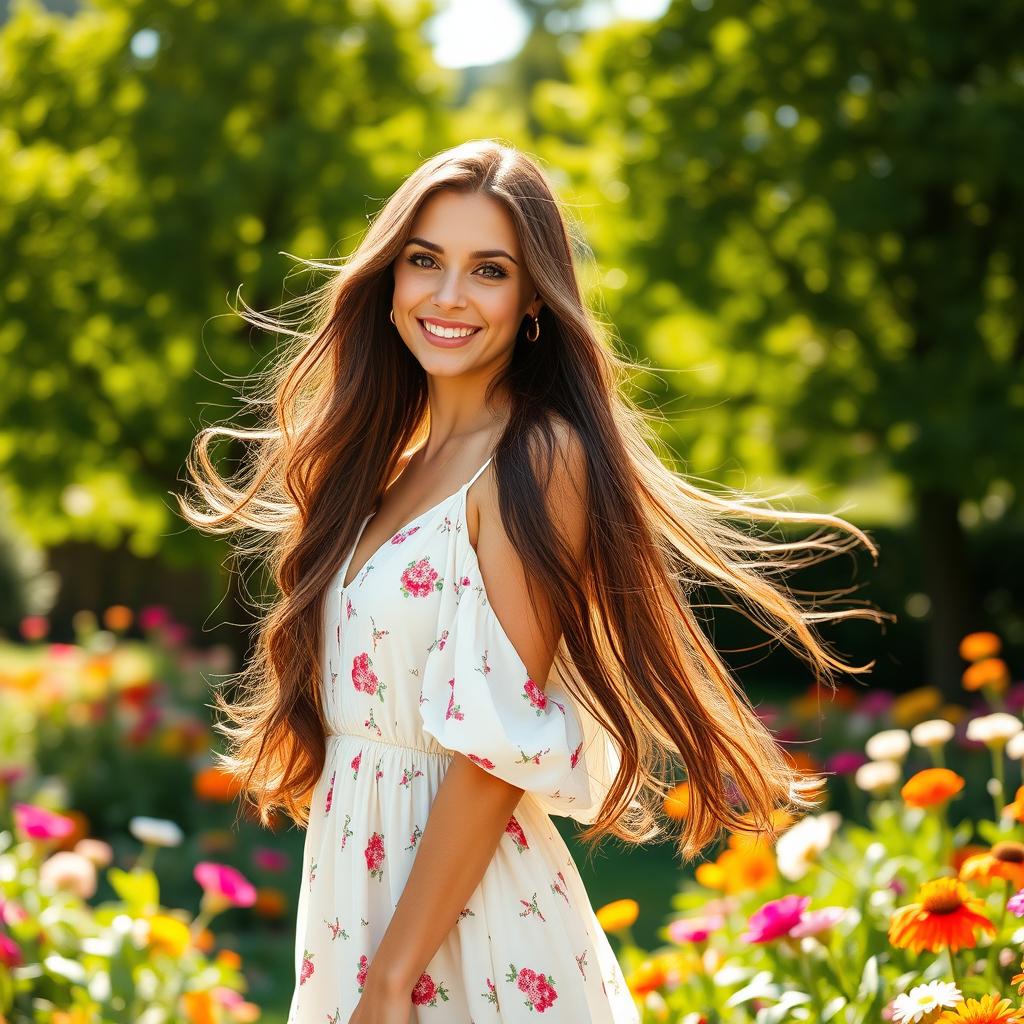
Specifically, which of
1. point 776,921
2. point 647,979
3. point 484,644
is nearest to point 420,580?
point 484,644

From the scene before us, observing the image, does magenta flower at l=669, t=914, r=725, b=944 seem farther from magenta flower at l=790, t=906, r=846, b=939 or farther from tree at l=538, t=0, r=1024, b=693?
tree at l=538, t=0, r=1024, b=693

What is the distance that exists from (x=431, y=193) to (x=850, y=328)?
7.14 m

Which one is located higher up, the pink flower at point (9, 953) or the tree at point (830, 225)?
the tree at point (830, 225)

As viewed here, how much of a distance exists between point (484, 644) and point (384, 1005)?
51 centimetres

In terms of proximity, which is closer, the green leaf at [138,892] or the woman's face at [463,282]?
the woman's face at [463,282]

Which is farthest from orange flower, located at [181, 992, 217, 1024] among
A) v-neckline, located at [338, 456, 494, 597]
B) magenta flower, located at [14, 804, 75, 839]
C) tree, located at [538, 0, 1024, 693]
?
tree, located at [538, 0, 1024, 693]

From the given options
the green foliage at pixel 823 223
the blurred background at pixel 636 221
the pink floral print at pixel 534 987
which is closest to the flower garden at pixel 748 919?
the pink floral print at pixel 534 987

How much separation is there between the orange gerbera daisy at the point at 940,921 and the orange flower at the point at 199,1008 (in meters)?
1.67

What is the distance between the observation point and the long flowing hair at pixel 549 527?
2.02 metres

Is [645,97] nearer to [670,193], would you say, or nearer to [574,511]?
[670,193]

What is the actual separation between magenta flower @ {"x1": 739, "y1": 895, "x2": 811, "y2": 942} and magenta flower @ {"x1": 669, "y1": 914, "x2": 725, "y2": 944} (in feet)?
1.45

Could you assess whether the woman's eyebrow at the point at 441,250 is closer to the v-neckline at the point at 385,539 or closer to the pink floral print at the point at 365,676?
the v-neckline at the point at 385,539

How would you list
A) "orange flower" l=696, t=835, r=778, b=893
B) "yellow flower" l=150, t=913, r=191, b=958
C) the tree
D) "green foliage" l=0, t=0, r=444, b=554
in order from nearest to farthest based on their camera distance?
"yellow flower" l=150, t=913, r=191, b=958 < "orange flower" l=696, t=835, r=778, b=893 < the tree < "green foliage" l=0, t=0, r=444, b=554

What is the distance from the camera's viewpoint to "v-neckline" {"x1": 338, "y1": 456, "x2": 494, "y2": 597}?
206 cm
